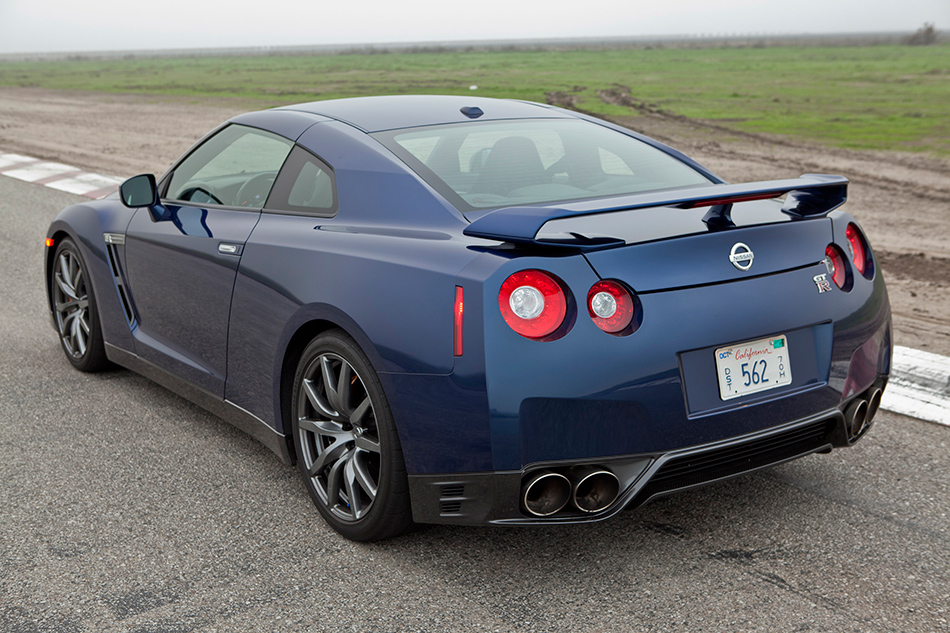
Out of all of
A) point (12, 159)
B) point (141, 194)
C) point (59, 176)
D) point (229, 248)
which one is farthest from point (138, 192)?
point (12, 159)

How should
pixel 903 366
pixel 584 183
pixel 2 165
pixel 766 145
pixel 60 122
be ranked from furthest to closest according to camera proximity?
pixel 60 122
pixel 766 145
pixel 2 165
pixel 903 366
pixel 584 183

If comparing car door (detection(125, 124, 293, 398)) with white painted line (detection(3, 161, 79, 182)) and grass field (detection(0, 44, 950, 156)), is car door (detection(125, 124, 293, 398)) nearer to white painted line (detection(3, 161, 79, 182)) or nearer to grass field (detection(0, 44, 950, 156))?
white painted line (detection(3, 161, 79, 182))

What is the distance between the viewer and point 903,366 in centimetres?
511

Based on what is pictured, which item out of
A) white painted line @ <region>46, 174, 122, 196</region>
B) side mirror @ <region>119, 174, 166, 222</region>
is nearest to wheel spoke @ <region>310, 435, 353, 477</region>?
side mirror @ <region>119, 174, 166, 222</region>

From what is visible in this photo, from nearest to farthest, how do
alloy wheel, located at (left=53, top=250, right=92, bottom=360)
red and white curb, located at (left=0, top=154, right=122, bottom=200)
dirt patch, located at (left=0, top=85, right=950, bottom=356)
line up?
alloy wheel, located at (left=53, top=250, right=92, bottom=360) < dirt patch, located at (left=0, top=85, right=950, bottom=356) < red and white curb, located at (left=0, top=154, right=122, bottom=200)

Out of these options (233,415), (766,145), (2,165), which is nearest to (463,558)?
(233,415)

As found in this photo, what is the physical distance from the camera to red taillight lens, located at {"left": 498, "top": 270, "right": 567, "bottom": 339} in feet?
8.78

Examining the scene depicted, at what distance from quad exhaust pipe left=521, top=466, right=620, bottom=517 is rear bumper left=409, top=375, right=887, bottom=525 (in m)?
0.02

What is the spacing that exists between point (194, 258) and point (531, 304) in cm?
189

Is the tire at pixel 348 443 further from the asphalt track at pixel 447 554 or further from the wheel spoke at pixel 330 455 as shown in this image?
the asphalt track at pixel 447 554

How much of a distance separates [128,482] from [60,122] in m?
22.9

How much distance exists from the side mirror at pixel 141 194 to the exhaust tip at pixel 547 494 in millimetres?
2461

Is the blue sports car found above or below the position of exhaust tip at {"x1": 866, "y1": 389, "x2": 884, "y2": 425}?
above

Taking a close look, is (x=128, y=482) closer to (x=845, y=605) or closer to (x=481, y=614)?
(x=481, y=614)
